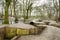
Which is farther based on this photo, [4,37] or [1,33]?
[4,37]

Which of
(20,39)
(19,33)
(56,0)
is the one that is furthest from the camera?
(56,0)

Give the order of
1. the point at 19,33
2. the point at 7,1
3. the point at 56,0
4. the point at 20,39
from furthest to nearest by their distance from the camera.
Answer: the point at 56,0, the point at 7,1, the point at 19,33, the point at 20,39

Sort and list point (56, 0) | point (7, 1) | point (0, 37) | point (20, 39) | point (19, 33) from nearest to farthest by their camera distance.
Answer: point (20, 39) → point (0, 37) → point (19, 33) → point (7, 1) → point (56, 0)

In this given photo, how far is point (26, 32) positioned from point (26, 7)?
23932mm

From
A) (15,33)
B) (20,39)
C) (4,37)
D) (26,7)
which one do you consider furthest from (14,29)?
(26,7)

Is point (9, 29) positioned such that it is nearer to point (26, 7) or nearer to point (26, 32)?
point (26, 32)

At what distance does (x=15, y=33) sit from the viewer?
8344mm

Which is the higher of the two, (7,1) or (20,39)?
(7,1)

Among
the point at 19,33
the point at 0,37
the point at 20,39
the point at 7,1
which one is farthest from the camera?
the point at 7,1

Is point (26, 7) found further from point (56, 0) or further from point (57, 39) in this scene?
point (57, 39)

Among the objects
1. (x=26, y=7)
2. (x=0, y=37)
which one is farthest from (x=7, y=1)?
(x=26, y=7)

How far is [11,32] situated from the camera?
845cm

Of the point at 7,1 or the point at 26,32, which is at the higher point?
the point at 7,1

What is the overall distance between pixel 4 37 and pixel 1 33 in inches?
26.4
